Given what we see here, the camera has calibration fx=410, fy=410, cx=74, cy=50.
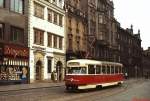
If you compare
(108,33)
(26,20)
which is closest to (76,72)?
(26,20)

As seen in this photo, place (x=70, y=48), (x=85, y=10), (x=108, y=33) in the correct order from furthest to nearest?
(x=108, y=33)
(x=85, y=10)
(x=70, y=48)

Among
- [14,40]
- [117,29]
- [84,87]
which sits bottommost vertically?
[84,87]

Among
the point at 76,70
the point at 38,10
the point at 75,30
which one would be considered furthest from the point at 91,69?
the point at 75,30

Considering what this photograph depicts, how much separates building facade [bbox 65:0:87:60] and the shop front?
14279 millimetres

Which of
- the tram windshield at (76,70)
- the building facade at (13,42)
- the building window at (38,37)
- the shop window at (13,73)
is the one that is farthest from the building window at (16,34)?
the tram windshield at (76,70)

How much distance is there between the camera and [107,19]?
8156 centimetres

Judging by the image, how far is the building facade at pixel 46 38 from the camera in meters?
47.5

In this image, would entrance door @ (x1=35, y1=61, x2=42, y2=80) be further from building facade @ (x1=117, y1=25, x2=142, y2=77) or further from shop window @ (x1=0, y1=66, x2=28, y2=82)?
building facade @ (x1=117, y1=25, x2=142, y2=77)

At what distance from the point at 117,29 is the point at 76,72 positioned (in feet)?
196

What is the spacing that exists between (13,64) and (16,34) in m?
3.47

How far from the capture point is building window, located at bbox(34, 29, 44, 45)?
48.7 meters

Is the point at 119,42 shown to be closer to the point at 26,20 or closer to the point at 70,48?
the point at 70,48

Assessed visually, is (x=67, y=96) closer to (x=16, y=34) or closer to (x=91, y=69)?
(x=91, y=69)

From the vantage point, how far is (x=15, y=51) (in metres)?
42.8
